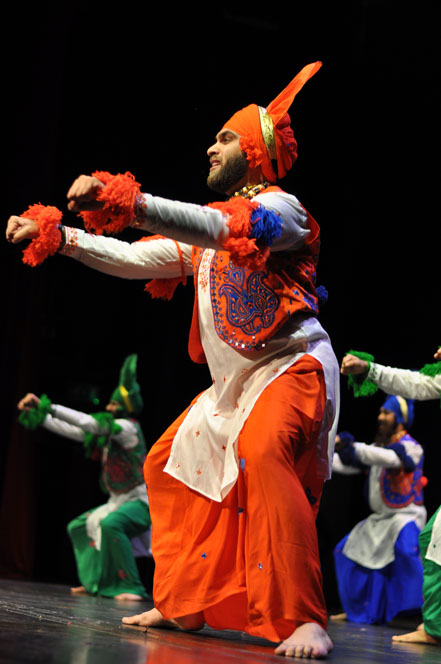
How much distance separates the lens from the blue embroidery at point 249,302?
87.7 inches

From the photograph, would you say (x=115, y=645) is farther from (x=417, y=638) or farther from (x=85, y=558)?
(x=85, y=558)

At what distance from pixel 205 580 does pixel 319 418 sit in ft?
1.77

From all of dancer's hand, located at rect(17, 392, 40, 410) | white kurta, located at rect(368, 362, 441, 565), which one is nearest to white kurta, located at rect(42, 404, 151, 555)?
dancer's hand, located at rect(17, 392, 40, 410)

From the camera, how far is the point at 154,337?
22.1 feet

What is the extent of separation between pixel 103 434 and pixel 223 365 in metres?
3.56

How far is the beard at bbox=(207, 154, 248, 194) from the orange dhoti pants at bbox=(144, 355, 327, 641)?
62 cm

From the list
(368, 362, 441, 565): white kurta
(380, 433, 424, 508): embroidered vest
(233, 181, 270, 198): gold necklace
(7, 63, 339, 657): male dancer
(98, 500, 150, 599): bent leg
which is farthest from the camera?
(98, 500, 150, 599): bent leg

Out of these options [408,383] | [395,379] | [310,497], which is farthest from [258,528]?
[408,383]

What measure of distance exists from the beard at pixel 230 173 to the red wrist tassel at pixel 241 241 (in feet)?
1.62

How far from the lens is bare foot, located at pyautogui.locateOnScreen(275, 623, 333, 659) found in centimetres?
185

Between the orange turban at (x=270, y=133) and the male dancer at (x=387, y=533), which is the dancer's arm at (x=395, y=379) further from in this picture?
the male dancer at (x=387, y=533)

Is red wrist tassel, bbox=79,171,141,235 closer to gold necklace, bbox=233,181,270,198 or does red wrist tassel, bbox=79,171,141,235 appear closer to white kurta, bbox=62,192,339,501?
white kurta, bbox=62,192,339,501

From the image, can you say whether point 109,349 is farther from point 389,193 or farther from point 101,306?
point 389,193

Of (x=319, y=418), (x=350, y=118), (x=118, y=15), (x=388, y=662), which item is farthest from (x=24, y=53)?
(x=388, y=662)
